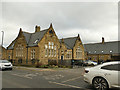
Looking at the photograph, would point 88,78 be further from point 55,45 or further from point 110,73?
point 55,45

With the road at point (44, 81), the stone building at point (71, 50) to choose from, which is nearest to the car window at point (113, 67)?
the road at point (44, 81)

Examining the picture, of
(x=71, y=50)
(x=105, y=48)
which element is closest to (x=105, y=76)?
(x=71, y=50)

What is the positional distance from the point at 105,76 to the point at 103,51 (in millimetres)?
43876

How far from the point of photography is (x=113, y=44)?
155 feet

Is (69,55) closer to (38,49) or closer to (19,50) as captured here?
(38,49)

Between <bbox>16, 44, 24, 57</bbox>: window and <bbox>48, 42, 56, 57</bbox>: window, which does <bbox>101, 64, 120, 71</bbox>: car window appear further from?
<bbox>16, 44, 24, 57</bbox>: window

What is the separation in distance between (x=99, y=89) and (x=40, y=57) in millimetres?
20575

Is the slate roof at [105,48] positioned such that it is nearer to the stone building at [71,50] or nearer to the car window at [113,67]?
the stone building at [71,50]

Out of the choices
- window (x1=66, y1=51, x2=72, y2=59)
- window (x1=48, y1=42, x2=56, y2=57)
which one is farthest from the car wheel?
window (x1=66, y1=51, x2=72, y2=59)

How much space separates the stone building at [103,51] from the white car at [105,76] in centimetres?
4062

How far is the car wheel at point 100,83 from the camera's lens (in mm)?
6258

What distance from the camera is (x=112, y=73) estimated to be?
606 cm

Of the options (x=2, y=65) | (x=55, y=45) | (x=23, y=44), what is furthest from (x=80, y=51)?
(x=2, y=65)

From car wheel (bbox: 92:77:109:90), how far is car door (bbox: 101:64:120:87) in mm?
326
